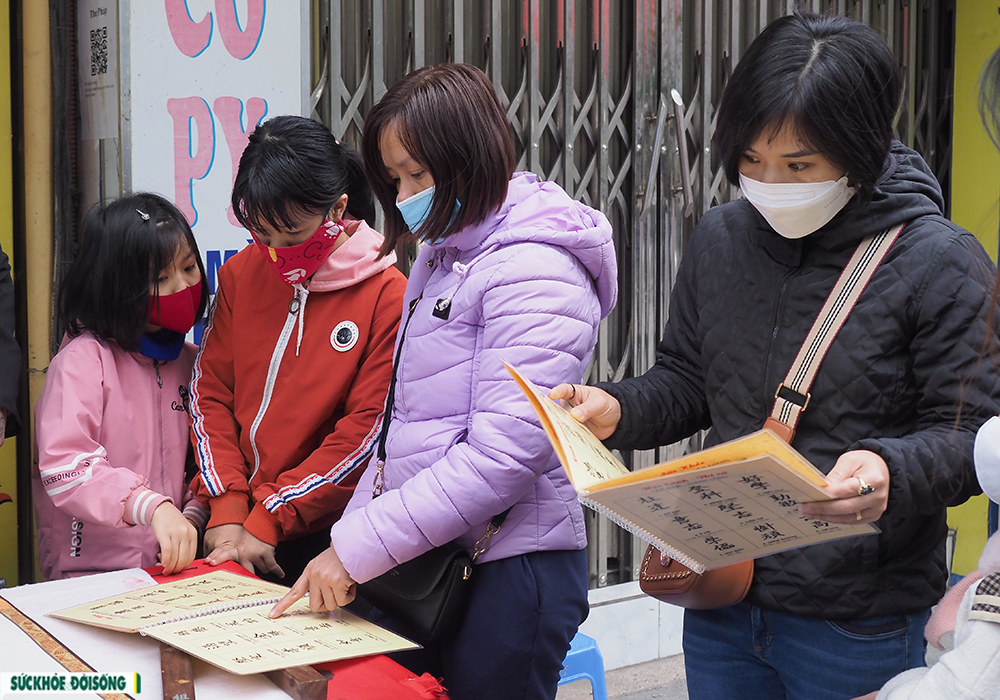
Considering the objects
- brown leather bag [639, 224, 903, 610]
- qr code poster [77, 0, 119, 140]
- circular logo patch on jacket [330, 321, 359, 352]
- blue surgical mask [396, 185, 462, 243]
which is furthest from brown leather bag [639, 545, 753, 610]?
qr code poster [77, 0, 119, 140]

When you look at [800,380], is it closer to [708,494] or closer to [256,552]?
[708,494]

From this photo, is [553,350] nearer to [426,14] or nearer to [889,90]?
[889,90]

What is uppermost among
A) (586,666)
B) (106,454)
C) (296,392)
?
(296,392)

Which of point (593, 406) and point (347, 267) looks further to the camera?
point (347, 267)

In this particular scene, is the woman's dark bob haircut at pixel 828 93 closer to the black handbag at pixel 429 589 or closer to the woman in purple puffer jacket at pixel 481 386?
the woman in purple puffer jacket at pixel 481 386

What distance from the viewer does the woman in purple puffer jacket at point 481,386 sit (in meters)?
1.73

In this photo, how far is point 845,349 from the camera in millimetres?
1558

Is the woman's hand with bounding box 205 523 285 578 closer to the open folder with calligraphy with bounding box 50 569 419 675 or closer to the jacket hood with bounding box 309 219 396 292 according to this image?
the open folder with calligraphy with bounding box 50 569 419 675

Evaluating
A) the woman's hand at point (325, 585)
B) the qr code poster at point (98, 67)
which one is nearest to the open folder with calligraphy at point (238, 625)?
the woman's hand at point (325, 585)

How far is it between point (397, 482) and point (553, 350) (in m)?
0.41

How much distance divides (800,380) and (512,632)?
2.32 ft

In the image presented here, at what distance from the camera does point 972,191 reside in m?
4.80

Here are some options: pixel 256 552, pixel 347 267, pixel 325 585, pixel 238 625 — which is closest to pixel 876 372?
pixel 325 585

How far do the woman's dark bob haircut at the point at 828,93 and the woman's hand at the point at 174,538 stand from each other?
4.38 feet
